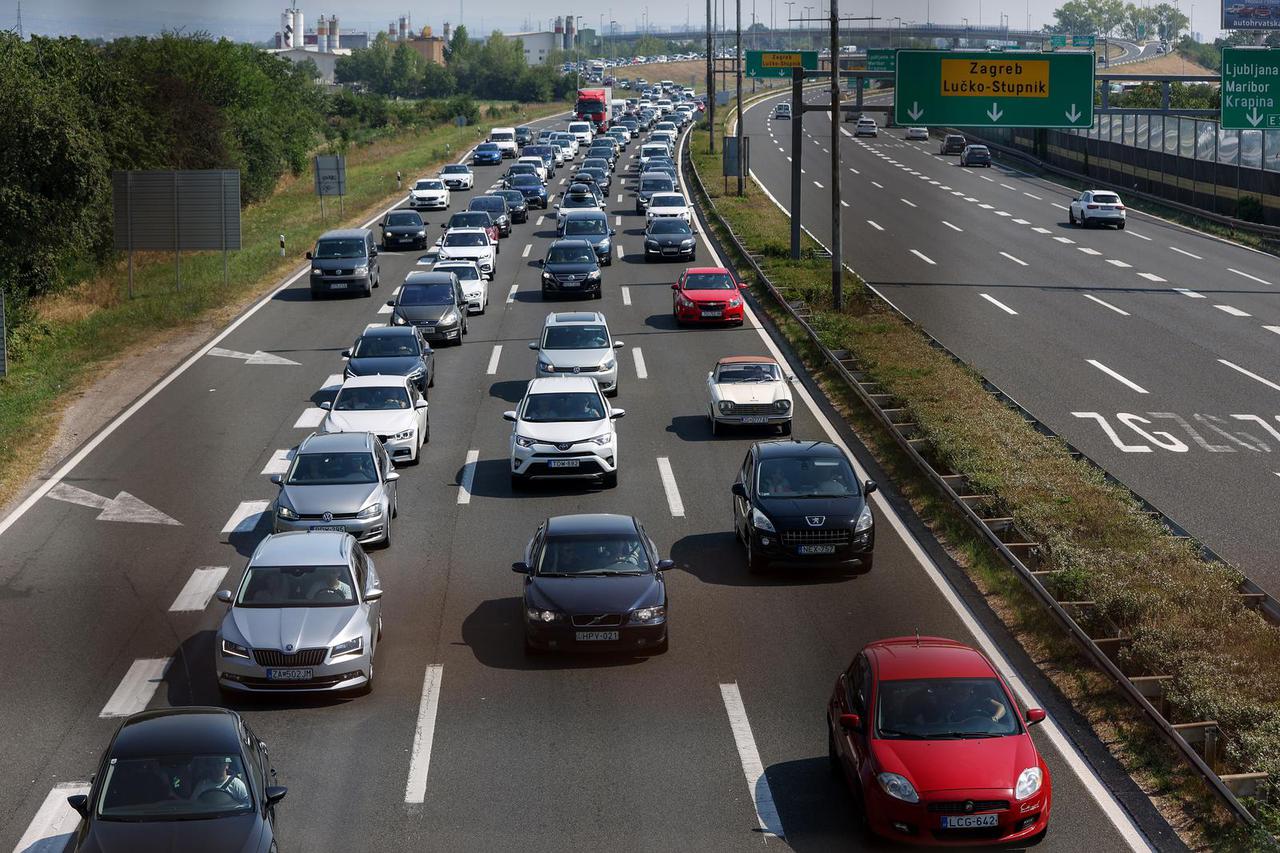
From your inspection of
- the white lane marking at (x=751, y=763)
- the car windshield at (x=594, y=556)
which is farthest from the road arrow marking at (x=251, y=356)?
the white lane marking at (x=751, y=763)

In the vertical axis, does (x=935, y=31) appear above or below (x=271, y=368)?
above

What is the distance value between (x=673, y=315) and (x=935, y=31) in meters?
49.7

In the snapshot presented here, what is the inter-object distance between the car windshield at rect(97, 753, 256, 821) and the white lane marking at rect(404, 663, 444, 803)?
2111mm

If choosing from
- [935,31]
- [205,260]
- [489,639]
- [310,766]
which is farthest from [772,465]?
[935,31]

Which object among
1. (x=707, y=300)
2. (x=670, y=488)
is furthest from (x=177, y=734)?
(x=707, y=300)

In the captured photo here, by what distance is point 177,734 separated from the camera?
11828mm

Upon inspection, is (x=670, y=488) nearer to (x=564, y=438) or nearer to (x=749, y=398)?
(x=564, y=438)

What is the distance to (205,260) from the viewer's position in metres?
53.8

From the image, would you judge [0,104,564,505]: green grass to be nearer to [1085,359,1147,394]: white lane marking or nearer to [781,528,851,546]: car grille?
[781,528,851,546]: car grille

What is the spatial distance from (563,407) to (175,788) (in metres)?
14.9

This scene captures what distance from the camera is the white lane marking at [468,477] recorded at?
80.7 ft

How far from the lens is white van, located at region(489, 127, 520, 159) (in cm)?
9625

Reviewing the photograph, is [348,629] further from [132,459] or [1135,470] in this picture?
[1135,470]

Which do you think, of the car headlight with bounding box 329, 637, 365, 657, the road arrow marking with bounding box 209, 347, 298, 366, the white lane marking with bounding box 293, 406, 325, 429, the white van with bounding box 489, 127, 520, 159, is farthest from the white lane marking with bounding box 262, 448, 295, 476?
the white van with bounding box 489, 127, 520, 159
